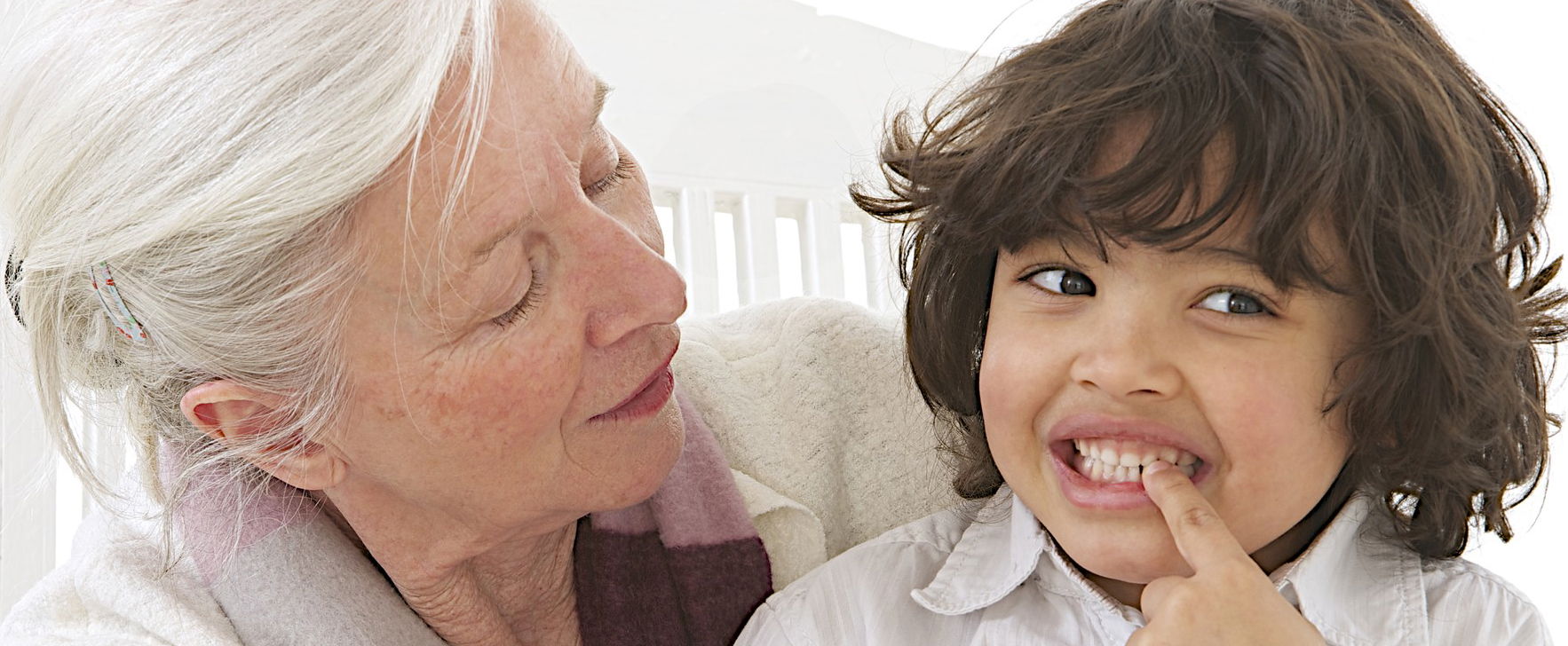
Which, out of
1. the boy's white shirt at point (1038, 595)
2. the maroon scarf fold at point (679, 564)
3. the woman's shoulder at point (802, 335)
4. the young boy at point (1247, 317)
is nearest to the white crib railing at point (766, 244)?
the woman's shoulder at point (802, 335)

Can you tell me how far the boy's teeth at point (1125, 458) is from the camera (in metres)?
1.00

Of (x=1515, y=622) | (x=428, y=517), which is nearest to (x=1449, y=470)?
(x=1515, y=622)

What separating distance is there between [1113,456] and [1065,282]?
0.15 metres

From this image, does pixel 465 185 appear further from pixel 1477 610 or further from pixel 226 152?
pixel 1477 610

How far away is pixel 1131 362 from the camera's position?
95 centimetres

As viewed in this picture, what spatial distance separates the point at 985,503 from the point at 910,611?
17 cm

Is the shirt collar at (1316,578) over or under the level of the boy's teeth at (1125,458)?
under

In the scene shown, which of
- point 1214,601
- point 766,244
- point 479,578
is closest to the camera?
point 1214,601

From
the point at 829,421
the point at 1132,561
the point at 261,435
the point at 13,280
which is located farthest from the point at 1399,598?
the point at 13,280

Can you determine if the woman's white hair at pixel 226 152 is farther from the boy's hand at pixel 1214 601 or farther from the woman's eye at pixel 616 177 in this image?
the boy's hand at pixel 1214 601

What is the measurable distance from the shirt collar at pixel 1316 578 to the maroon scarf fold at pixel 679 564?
21 cm

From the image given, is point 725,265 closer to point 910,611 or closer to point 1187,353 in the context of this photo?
point 910,611

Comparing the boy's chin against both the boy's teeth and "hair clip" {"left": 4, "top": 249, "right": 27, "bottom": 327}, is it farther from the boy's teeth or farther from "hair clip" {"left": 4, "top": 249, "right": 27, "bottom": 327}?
"hair clip" {"left": 4, "top": 249, "right": 27, "bottom": 327}

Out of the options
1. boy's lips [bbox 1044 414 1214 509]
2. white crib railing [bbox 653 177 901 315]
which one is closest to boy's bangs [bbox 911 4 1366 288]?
boy's lips [bbox 1044 414 1214 509]
